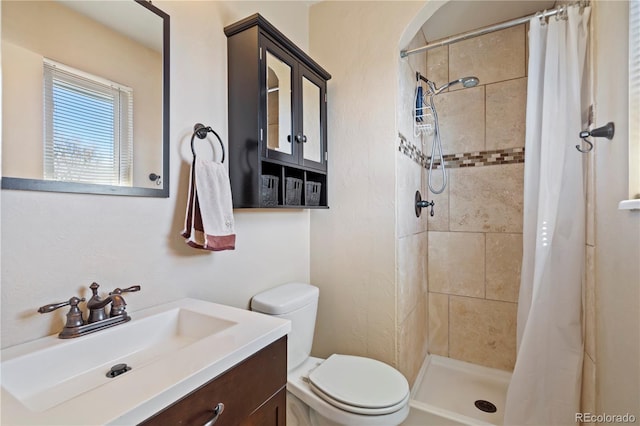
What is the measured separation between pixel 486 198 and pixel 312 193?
4.51 feet

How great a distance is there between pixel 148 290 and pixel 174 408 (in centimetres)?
55

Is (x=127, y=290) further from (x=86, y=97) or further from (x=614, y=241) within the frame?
(x=614, y=241)

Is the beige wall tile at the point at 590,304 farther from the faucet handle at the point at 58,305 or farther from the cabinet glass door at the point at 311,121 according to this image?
the faucet handle at the point at 58,305

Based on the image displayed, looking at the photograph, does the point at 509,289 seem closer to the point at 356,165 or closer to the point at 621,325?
the point at 621,325

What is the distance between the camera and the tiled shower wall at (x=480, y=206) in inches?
83.9

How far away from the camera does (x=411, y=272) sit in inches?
76.0

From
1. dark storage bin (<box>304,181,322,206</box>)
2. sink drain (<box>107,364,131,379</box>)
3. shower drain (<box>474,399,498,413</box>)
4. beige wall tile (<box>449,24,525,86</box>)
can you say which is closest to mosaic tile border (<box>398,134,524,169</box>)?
beige wall tile (<box>449,24,525,86</box>)

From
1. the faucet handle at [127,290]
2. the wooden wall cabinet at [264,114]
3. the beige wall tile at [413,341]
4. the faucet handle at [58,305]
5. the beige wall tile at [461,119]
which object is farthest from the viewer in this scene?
the beige wall tile at [461,119]

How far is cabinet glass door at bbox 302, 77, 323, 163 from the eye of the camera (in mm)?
1612

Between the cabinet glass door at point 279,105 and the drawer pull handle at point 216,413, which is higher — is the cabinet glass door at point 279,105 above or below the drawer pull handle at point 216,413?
above

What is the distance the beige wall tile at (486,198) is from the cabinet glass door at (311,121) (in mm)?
1207

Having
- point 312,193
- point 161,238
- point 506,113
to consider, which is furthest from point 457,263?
point 161,238

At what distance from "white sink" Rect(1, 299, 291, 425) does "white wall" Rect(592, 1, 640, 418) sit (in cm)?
117

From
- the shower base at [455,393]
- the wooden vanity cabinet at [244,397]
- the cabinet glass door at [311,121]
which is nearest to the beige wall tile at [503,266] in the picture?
the shower base at [455,393]
